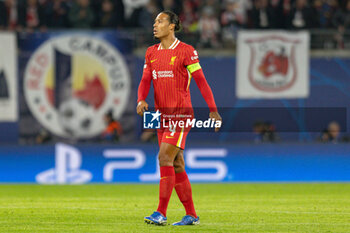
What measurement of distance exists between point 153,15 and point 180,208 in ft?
34.2

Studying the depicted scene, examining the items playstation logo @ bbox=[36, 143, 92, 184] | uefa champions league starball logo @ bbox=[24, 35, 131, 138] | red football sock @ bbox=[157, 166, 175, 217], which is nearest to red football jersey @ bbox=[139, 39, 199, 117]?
red football sock @ bbox=[157, 166, 175, 217]

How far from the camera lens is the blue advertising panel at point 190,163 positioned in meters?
17.6

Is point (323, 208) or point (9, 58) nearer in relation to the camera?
point (323, 208)

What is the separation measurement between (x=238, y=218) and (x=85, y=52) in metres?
11.0

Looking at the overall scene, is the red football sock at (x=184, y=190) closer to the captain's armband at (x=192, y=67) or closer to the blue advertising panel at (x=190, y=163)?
the captain's armband at (x=192, y=67)

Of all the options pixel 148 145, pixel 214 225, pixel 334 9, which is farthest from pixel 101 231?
pixel 334 9

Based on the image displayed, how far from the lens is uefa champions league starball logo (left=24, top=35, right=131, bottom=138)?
63.4 ft

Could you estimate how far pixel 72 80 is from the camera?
1944 cm

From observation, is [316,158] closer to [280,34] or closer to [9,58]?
[280,34]

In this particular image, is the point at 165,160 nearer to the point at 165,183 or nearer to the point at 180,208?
the point at 165,183

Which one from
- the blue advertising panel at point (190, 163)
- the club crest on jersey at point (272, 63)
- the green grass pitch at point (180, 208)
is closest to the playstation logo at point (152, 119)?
the green grass pitch at point (180, 208)

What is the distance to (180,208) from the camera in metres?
11.0

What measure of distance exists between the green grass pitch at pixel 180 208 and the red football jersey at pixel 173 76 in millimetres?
1302

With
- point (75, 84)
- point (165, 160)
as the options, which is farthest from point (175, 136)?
point (75, 84)
